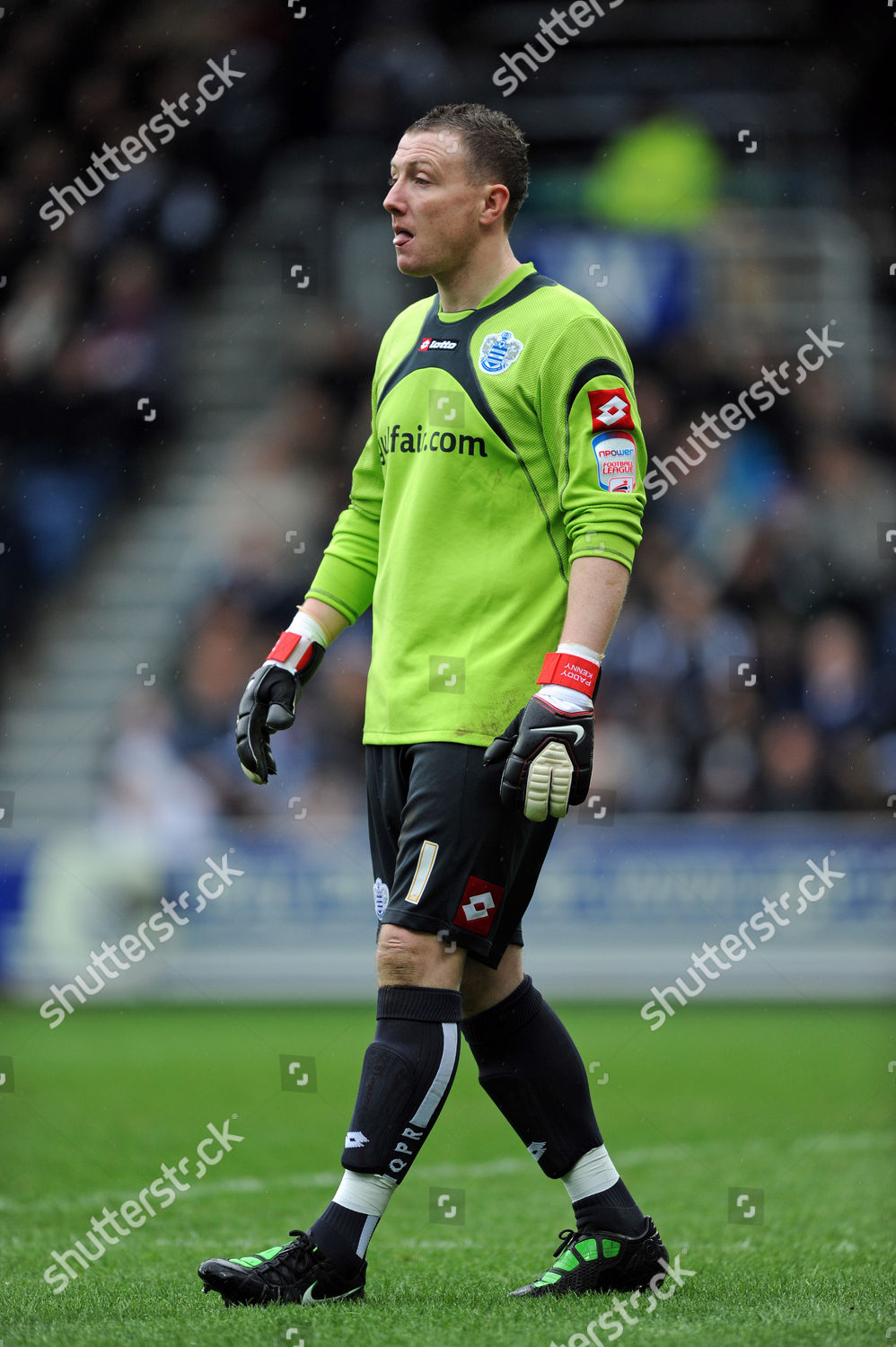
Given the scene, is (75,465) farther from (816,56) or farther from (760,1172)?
(760,1172)

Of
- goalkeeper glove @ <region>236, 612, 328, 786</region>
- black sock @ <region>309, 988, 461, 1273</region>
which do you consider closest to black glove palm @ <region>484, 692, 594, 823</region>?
black sock @ <region>309, 988, 461, 1273</region>

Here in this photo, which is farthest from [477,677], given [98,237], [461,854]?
[98,237]

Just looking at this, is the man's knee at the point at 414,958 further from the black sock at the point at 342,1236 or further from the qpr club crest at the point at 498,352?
the qpr club crest at the point at 498,352

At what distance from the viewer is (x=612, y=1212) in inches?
137

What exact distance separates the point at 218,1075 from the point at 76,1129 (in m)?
1.47

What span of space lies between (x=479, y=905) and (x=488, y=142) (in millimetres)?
1571

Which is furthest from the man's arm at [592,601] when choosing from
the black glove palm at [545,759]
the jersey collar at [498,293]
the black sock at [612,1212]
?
the black sock at [612,1212]

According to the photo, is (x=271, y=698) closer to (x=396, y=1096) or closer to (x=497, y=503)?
(x=497, y=503)

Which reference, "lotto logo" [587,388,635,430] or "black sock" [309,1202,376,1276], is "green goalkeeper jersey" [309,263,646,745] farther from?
"black sock" [309,1202,376,1276]

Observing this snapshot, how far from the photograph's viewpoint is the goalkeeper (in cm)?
319

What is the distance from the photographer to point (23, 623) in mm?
13188

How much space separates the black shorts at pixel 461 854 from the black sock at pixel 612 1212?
58cm

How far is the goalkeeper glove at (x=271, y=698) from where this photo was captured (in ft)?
12.0

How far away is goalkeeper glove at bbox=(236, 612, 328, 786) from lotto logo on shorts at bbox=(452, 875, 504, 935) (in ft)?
2.07
